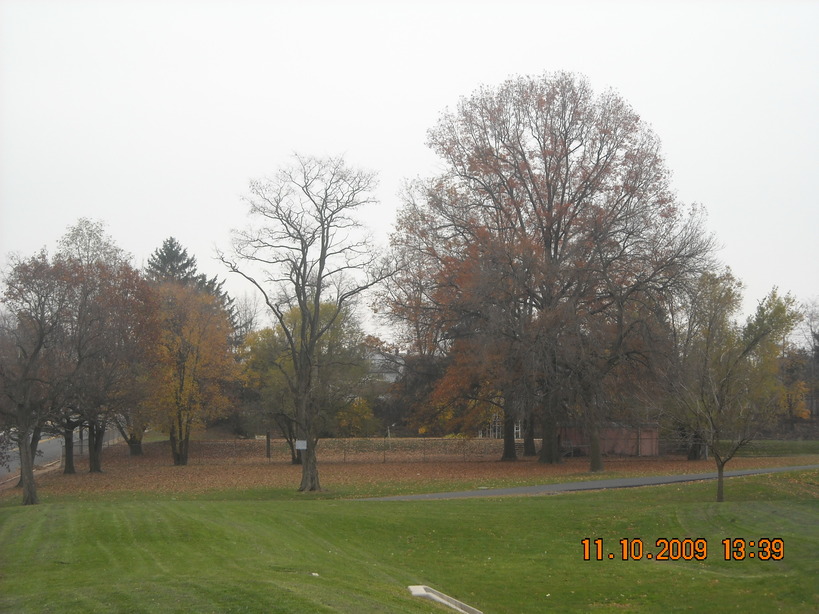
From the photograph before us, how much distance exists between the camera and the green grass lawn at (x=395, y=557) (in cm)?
1048

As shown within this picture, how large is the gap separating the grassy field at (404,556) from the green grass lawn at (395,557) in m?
0.05

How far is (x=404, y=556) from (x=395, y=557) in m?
0.26

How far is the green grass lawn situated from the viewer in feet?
34.4

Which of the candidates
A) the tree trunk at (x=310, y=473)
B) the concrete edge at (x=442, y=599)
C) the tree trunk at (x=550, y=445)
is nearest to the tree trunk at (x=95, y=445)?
the tree trunk at (x=310, y=473)

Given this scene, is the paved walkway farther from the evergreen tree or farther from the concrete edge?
the evergreen tree

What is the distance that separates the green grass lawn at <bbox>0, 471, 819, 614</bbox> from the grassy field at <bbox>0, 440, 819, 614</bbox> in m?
0.05

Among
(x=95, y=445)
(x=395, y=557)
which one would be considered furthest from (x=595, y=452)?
(x=95, y=445)

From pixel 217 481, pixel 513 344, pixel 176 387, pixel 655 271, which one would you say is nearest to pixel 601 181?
pixel 655 271

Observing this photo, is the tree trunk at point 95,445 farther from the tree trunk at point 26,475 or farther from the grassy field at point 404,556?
the grassy field at point 404,556

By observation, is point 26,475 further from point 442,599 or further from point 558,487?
point 442,599

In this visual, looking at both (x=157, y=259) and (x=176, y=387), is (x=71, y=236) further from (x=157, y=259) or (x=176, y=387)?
(x=157, y=259)

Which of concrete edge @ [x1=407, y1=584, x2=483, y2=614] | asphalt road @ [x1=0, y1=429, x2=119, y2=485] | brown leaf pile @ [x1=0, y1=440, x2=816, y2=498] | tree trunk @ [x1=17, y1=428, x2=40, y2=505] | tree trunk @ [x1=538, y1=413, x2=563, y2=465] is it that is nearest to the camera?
concrete edge @ [x1=407, y1=584, x2=483, y2=614]

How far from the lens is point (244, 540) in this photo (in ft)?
53.0

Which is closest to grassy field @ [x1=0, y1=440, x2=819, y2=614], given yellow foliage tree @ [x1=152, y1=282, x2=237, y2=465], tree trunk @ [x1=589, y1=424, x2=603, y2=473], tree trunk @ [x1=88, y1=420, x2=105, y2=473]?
tree trunk @ [x1=589, y1=424, x2=603, y2=473]
